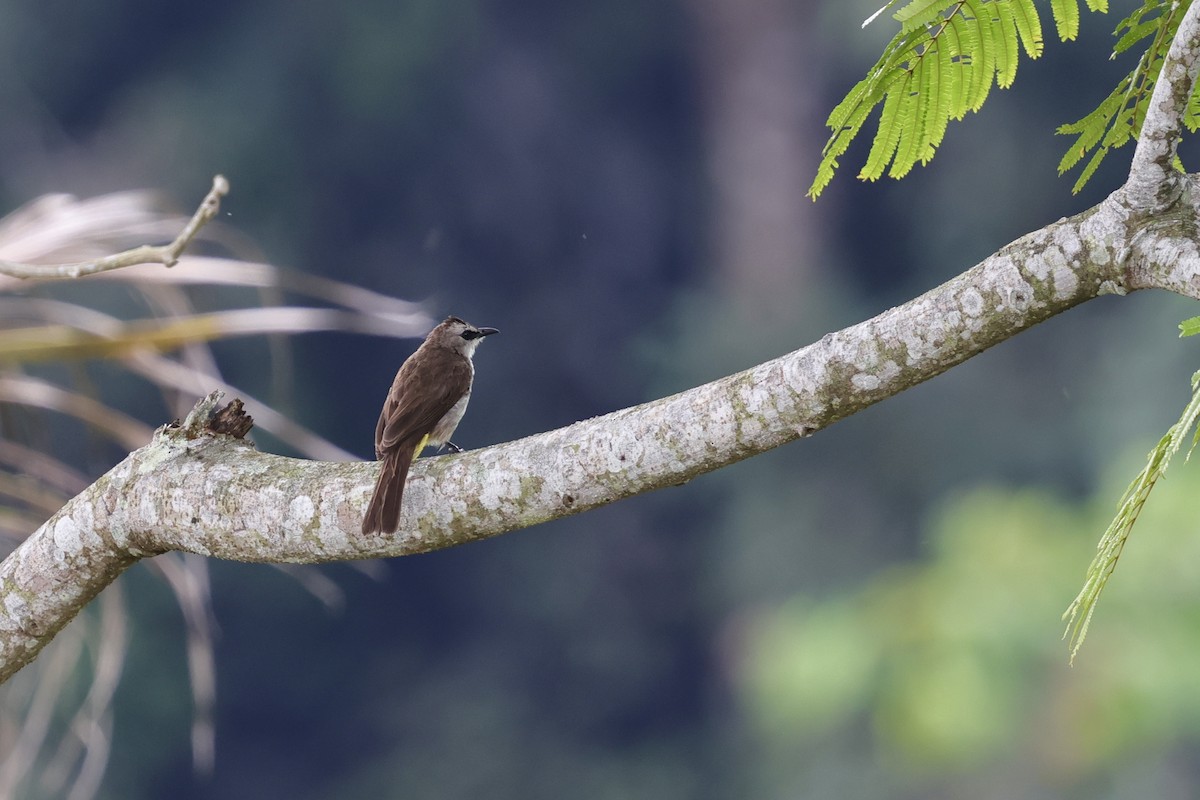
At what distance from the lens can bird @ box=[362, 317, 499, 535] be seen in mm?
2664

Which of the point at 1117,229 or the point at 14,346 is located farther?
the point at 14,346

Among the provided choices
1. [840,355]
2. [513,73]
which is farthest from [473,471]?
[513,73]

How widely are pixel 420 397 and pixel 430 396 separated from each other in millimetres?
32

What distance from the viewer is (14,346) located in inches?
99.6

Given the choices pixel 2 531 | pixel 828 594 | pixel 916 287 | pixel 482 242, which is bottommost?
pixel 2 531

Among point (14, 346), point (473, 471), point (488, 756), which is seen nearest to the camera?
point (473, 471)

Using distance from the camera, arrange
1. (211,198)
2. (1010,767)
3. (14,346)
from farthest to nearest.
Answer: (1010,767) < (14,346) < (211,198)

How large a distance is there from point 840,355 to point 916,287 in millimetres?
14621

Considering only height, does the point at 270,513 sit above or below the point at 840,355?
above

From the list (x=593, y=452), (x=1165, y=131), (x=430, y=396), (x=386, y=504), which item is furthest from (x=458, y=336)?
(x=1165, y=131)

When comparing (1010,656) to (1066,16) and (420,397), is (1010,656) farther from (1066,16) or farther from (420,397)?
(1066,16)

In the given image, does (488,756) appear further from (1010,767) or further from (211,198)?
(211,198)

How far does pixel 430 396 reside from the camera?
3.05 m

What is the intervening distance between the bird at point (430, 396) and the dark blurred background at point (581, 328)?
32.1ft
